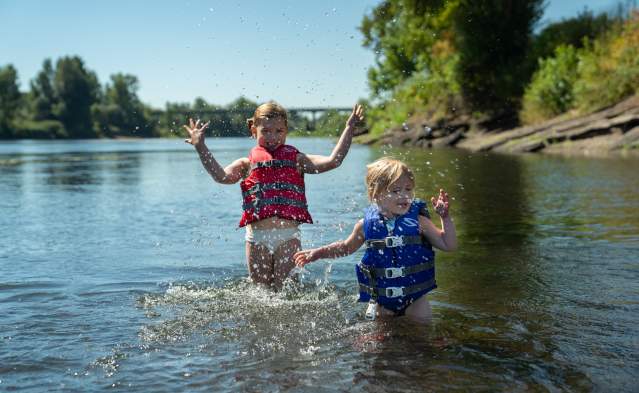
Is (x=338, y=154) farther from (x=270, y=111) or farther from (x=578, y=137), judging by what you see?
(x=578, y=137)

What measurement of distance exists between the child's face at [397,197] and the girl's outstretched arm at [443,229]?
0.52 ft

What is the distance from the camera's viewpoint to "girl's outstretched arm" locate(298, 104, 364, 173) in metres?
5.70

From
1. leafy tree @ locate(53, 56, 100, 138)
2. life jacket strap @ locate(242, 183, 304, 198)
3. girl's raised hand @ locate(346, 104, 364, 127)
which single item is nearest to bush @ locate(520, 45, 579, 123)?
girl's raised hand @ locate(346, 104, 364, 127)

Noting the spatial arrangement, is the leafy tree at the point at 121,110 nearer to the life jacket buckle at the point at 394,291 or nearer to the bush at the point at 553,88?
the bush at the point at 553,88

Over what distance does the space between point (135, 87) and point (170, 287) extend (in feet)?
488

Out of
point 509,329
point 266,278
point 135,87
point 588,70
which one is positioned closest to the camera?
point 509,329

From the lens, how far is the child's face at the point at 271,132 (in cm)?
585

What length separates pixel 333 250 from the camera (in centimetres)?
471

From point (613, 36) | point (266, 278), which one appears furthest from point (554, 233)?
point (613, 36)

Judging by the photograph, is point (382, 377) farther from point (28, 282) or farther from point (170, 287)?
point (28, 282)

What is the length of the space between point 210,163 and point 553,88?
28894 mm

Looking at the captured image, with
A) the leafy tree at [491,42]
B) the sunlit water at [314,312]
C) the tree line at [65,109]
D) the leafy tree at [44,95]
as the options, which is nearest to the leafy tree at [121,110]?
the tree line at [65,109]

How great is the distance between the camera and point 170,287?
620cm

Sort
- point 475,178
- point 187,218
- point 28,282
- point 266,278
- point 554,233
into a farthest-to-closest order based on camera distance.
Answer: point 475,178 → point 187,218 → point 554,233 → point 28,282 → point 266,278
